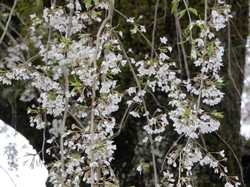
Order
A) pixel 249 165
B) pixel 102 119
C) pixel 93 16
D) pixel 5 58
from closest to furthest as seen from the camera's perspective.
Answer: pixel 102 119 < pixel 93 16 < pixel 5 58 < pixel 249 165

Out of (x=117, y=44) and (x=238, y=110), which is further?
(x=238, y=110)

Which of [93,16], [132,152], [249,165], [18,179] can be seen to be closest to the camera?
[93,16]

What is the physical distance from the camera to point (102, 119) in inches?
54.4

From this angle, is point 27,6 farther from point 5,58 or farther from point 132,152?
point 132,152

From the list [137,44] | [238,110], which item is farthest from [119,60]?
[238,110]

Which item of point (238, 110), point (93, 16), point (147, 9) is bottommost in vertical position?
point (238, 110)

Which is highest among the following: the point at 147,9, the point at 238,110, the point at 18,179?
the point at 147,9

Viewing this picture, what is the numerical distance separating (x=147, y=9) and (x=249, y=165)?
0.99m

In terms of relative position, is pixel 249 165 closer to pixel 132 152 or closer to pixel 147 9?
pixel 132 152

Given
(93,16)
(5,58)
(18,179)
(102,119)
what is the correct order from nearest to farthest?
(102,119) < (93,16) < (5,58) < (18,179)

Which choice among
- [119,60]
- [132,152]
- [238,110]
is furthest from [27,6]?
[119,60]

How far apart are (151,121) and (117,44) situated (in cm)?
28

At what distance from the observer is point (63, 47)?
4.91 ft

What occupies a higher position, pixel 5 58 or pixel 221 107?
pixel 5 58
